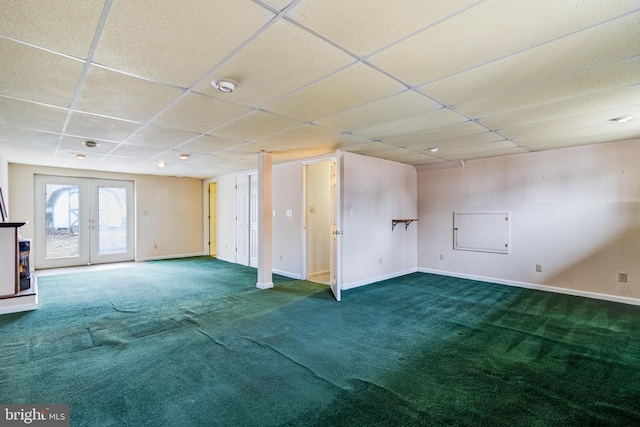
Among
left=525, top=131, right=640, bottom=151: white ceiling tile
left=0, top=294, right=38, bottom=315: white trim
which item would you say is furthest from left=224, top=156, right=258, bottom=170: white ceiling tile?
left=525, top=131, right=640, bottom=151: white ceiling tile

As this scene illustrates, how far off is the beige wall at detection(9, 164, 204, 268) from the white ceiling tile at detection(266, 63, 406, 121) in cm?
671

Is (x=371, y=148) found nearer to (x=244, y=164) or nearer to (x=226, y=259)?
(x=244, y=164)

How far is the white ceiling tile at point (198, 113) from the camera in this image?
9.26 feet

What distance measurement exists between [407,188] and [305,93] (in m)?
4.48

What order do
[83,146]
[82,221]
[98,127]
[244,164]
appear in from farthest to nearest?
[82,221] → [244,164] → [83,146] → [98,127]

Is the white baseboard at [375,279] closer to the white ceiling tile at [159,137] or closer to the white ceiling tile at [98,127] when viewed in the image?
the white ceiling tile at [159,137]

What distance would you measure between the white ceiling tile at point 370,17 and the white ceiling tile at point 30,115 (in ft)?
9.69

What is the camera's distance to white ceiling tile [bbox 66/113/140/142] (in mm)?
3367

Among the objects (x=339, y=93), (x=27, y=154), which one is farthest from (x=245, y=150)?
(x=27, y=154)

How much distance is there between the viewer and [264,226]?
5172mm

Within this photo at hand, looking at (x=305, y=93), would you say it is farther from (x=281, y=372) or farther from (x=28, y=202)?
(x=28, y=202)

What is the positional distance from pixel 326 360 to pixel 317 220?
3791 mm

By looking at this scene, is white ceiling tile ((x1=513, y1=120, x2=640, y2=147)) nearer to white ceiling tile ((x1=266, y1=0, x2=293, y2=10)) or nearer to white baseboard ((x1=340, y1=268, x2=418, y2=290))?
white baseboard ((x1=340, y1=268, x2=418, y2=290))

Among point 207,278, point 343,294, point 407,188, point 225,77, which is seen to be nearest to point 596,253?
point 407,188
